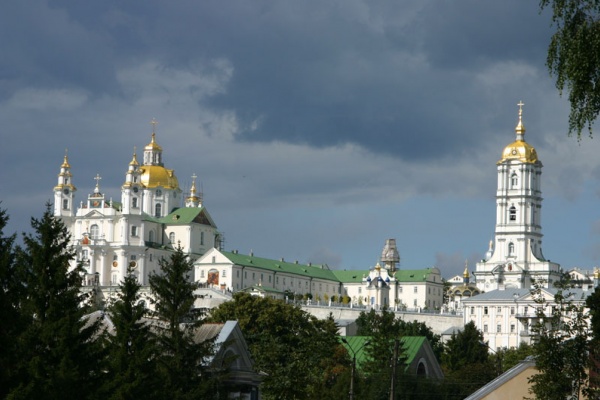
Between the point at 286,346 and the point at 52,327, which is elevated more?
the point at 286,346

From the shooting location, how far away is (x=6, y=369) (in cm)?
3516

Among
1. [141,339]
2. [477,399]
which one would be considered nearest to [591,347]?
[477,399]

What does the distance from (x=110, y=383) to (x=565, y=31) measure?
1609cm

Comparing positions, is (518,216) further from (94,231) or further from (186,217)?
(94,231)

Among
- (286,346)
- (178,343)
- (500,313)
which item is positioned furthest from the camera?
(500,313)

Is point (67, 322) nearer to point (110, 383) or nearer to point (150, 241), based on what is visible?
point (110, 383)

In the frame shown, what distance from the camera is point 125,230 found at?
186 meters

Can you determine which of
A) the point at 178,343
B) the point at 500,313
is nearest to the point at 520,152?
the point at 500,313

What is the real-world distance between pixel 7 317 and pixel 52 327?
1.75 meters

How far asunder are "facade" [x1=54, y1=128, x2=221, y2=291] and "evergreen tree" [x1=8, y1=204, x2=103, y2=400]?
139 metres

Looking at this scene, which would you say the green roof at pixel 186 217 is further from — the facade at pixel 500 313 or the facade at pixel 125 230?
the facade at pixel 500 313

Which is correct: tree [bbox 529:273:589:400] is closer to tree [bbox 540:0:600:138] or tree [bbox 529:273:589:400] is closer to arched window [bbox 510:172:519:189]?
tree [bbox 540:0:600:138]

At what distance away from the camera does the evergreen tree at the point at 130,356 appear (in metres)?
38.0

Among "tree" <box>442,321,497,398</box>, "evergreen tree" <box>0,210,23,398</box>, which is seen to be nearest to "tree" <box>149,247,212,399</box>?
"evergreen tree" <box>0,210,23,398</box>
